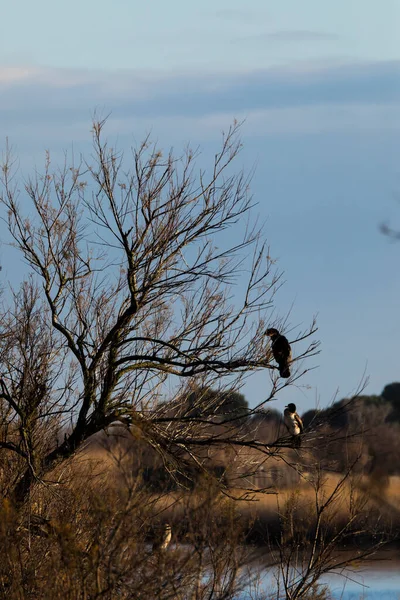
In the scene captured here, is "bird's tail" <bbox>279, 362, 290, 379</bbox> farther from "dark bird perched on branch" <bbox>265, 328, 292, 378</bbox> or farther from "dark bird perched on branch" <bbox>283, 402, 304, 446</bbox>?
"dark bird perched on branch" <bbox>283, 402, 304, 446</bbox>

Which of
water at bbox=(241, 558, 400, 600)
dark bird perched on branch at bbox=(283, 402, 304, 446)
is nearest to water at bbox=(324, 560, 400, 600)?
water at bbox=(241, 558, 400, 600)

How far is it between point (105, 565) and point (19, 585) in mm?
1640

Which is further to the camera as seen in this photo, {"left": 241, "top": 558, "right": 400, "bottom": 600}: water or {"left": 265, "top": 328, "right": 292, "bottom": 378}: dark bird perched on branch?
{"left": 241, "top": 558, "right": 400, "bottom": 600}: water

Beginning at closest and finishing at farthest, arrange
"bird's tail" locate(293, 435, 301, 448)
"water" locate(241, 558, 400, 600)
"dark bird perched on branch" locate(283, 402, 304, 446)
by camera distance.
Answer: "bird's tail" locate(293, 435, 301, 448) < "dark bird perched on branch" locate(283, 402, 304, 446) < "water" locate(241, 558, 400, 600)

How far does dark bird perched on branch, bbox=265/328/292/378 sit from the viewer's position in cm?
1231

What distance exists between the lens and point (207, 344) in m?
12.7

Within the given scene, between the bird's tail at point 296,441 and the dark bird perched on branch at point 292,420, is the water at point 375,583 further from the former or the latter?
the bird's tail at point 296,441

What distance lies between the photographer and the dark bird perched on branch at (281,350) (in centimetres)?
1231

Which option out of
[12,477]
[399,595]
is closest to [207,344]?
[12,477]

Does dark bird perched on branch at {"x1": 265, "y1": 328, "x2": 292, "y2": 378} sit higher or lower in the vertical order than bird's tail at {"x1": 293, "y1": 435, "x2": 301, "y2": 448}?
higher

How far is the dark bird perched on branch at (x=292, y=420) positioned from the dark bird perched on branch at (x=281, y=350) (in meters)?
1.39

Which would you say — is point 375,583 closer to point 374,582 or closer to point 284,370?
point 374,582

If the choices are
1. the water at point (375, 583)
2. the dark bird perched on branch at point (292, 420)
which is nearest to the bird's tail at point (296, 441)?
the dark bird perched on branch at point (292, 420)

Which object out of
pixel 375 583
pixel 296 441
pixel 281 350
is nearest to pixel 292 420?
pixel 296 441
